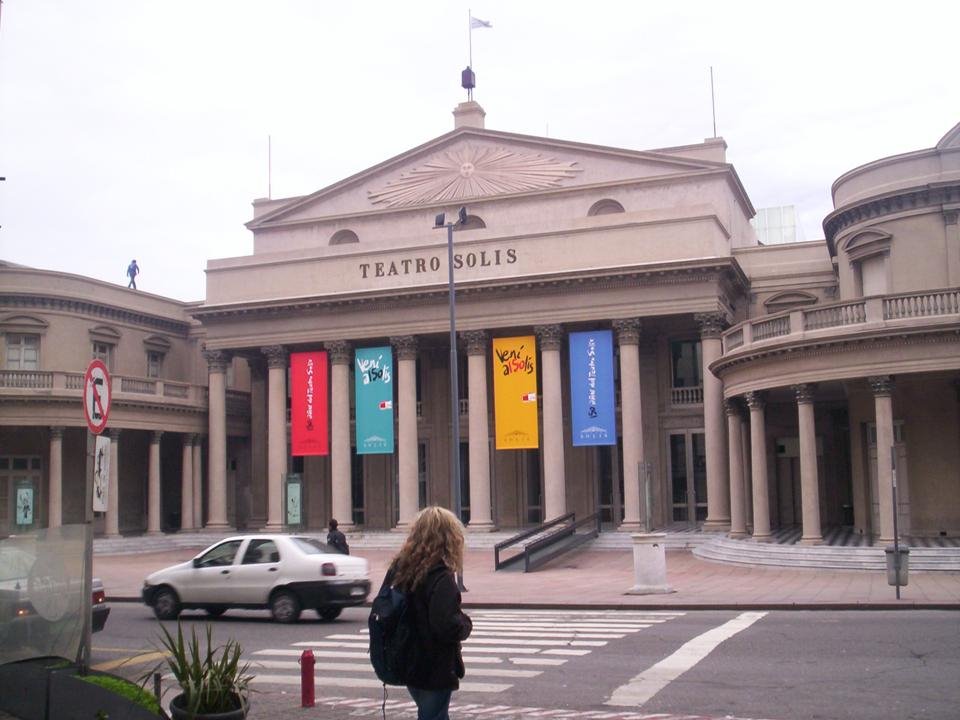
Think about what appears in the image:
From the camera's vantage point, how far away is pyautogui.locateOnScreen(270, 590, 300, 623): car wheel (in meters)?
19.2

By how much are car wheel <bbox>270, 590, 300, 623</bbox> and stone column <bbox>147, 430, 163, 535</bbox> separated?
985 inches

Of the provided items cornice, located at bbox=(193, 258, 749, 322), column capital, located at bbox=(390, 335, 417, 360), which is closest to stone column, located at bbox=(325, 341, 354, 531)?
cornice, located at bbox=(193, 258, 749, 322)

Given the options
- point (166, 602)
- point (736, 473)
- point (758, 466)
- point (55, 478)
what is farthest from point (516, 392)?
point (166, 602)

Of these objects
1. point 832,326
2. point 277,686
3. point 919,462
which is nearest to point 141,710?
point 277,686

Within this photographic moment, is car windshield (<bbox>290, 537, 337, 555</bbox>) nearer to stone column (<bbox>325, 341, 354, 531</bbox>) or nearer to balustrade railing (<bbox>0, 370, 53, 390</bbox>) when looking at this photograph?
stone column (<bbox>325, 341, 354, 531</bbox>)

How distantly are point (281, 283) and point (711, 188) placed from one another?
55.8 ft

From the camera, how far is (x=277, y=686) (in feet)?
41.9

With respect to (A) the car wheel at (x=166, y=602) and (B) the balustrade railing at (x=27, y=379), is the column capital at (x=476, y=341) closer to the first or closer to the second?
(B) the balustrade railing at (x=27, y=379)

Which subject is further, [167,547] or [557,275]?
[167,547]

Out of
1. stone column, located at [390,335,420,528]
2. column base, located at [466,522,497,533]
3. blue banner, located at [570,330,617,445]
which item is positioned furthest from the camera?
stone column, located at [390,335,420,528]

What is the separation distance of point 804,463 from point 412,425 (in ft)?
53.6

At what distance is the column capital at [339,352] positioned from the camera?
42.5 meters

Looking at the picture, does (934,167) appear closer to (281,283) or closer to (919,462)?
(919,462)

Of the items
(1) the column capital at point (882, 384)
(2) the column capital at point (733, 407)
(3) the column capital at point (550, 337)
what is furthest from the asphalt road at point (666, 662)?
(3) the column capital at point (550, 337)
